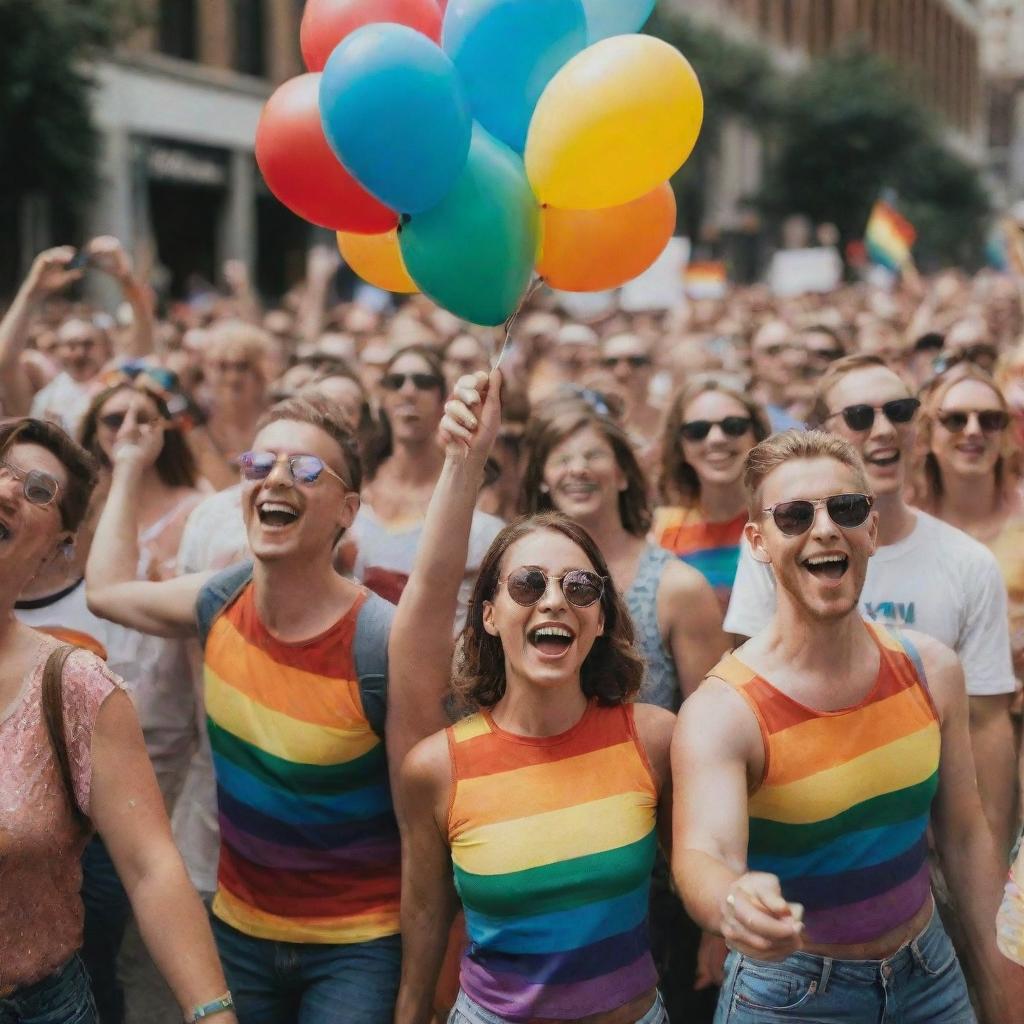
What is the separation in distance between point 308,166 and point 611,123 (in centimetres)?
73


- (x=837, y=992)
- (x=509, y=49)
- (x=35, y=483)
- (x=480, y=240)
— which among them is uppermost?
(x=509, y=49)

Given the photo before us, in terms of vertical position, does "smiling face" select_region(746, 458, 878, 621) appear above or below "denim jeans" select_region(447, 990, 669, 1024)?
above

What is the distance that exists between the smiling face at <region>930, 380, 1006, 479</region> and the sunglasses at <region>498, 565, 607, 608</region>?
1943 mm

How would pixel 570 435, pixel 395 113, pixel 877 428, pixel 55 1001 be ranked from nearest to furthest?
1. pixel 55 1001
2. pixel 395 113
3. pixel 877 428
4. pixel 570 435

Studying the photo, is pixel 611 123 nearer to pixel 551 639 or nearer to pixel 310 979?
pixel 551 639

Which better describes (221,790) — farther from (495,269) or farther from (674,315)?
(674,315)

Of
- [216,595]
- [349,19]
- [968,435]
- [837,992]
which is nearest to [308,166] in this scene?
[349,19]

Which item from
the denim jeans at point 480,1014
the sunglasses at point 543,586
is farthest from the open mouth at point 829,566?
the denim jeans at point 480,1014

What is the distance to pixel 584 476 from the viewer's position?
409 centimetres

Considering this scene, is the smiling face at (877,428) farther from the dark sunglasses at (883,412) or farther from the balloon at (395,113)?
the balloon at (395,113)

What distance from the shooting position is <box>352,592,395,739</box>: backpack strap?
3057 mm

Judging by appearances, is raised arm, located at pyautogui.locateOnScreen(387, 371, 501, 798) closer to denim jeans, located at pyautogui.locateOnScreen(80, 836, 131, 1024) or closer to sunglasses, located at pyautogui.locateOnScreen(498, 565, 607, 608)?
sunglasses, located at pyautogui.locateOnScreen(498, 565, 607, 608)

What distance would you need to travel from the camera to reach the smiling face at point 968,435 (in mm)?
4363

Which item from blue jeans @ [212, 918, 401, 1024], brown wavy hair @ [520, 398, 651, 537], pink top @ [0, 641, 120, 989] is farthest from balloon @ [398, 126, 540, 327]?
blue jeans @ [212, 918, 401, 1024]
